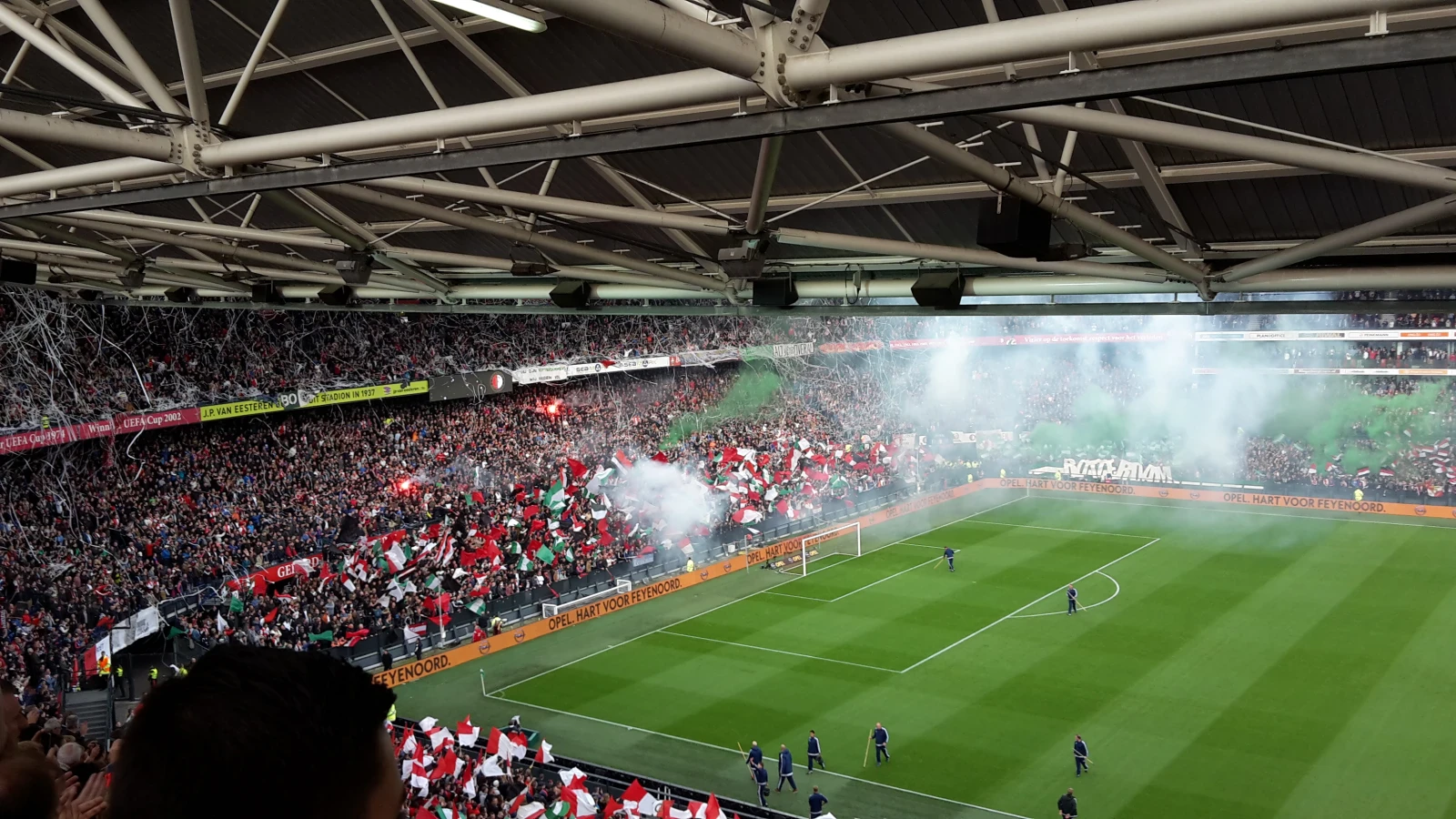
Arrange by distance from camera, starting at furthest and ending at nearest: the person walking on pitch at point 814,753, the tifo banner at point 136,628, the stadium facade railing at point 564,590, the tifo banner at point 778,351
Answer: the tifo banner at point 778,351, the stadium facade railing at point 564,590, the tifo banner at point 136,628, the person walking on pitch at point 814,753

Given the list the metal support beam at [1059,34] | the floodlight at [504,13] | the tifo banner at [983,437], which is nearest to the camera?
the metal support beam at [1059,34]

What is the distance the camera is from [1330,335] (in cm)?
5816

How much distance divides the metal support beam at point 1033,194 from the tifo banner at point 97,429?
2402cm

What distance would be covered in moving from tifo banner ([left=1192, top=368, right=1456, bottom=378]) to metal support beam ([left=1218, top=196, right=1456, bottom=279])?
50.2 metres

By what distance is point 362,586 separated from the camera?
30406 mm

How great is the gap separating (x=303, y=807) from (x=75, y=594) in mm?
28005

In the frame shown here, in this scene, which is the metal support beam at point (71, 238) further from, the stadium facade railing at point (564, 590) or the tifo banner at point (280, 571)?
the tifo banner at point (280, 571)

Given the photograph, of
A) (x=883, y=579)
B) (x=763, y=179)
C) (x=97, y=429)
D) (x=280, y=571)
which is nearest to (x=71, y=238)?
(x=97, y=429)

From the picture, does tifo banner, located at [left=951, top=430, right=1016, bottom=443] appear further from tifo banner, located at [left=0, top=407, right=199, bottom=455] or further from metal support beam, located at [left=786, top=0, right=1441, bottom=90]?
metal support beam, located at [left=786, top=0, right=1441, bottom=90]

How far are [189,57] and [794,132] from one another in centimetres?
520

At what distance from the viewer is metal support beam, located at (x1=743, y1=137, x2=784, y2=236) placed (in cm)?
1019

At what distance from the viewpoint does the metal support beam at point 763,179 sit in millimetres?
10188

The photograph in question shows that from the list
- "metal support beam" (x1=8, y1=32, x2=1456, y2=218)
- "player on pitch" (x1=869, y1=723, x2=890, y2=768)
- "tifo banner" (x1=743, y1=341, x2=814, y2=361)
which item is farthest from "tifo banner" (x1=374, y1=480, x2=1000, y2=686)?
"metal support beam" (x1=8, y1=32, x2=1456, y2=218)

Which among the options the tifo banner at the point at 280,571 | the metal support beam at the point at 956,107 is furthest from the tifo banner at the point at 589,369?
the metal support beam at the point at 956,107
